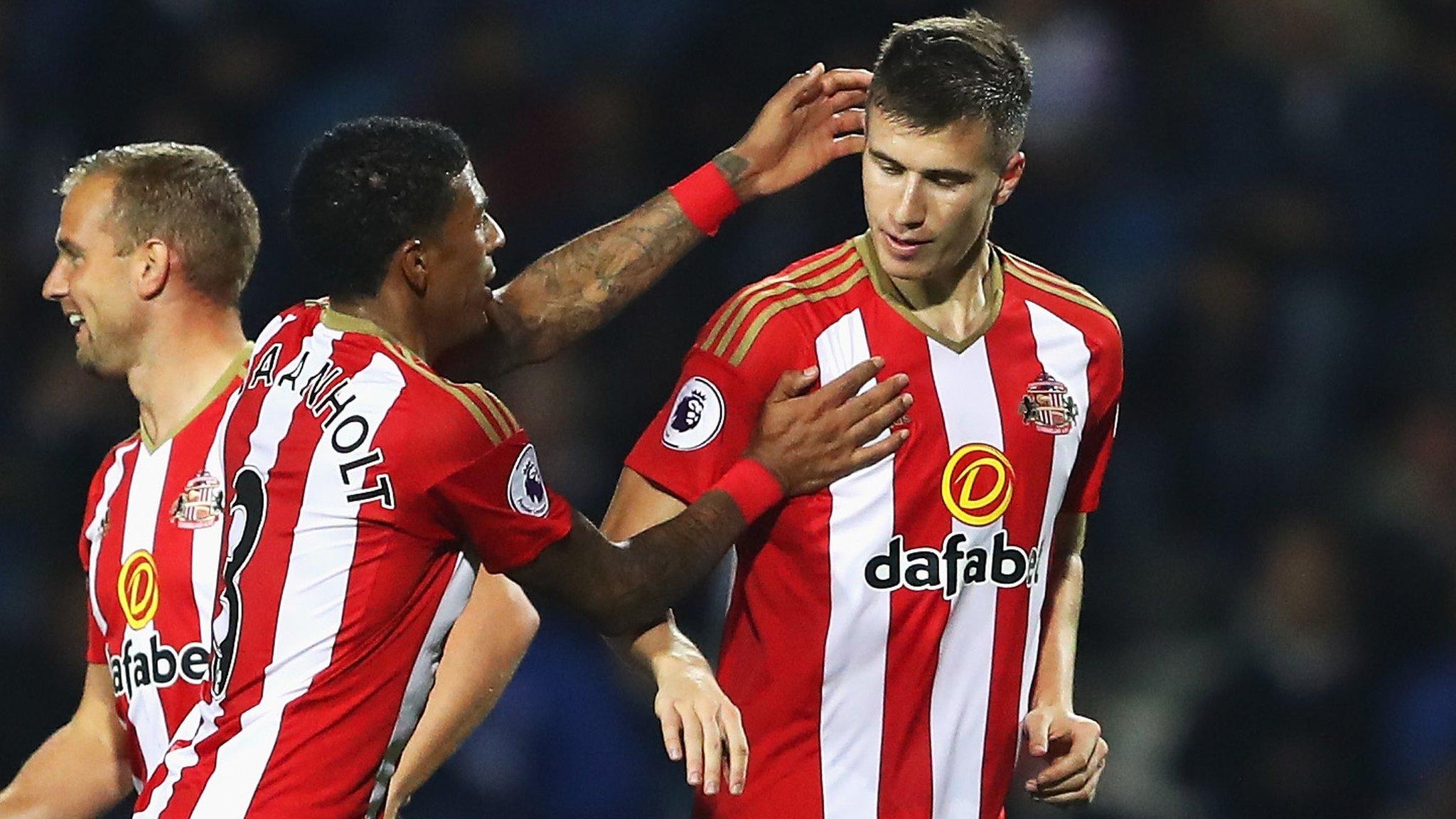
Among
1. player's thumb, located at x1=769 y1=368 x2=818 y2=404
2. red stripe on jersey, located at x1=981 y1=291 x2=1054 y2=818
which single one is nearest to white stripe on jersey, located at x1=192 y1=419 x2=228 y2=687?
player's thumb, located at x1=769 y1=368 x2=818 y2=404

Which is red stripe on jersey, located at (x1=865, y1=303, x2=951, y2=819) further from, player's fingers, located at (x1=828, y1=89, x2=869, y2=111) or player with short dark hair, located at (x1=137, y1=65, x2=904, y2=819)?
player's fingers, located at (x1=828, y1=89, x2=869, y2=111)

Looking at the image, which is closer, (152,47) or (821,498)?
(821,498)

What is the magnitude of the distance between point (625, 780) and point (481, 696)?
2153 millimetres

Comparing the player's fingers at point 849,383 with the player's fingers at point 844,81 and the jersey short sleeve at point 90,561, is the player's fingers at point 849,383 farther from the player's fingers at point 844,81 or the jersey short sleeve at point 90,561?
the jersey short sleeve at point 90,561

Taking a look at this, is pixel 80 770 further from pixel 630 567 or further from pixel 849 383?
pixel 849 383

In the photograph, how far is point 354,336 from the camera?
11.2ft

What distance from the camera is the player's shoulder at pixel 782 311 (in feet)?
11.7

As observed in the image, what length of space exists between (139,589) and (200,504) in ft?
0.58

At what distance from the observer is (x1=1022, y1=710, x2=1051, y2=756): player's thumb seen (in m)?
3.69

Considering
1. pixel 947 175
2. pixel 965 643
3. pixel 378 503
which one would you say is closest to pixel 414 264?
pixel 378 503

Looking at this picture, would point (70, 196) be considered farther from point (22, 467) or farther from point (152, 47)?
point (152, 47)

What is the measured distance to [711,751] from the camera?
3.21m

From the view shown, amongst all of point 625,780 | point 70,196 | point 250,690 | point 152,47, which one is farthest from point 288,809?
point 152,47

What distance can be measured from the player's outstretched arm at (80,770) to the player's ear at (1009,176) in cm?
182
